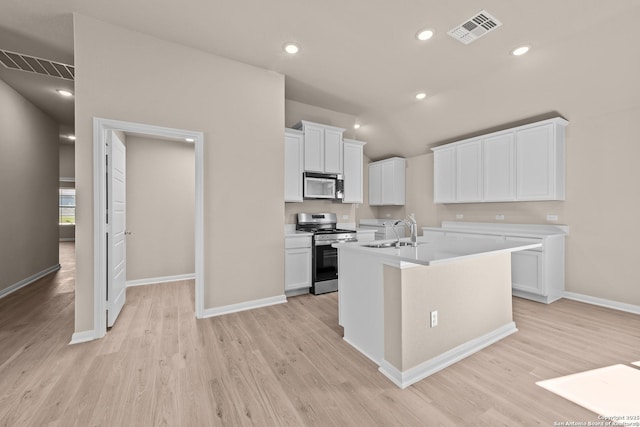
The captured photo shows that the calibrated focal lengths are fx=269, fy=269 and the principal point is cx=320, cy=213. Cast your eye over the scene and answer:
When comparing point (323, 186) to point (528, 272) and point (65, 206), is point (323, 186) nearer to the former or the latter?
point (528, 272)

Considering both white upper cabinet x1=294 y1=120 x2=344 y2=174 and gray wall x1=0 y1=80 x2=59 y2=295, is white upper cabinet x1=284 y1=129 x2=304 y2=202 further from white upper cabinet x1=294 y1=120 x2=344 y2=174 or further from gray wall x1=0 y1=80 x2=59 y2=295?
gray wall x1=0 y1=80 x2=59 y2=295

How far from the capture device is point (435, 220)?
225 inches

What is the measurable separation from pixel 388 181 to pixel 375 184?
1.32 feet

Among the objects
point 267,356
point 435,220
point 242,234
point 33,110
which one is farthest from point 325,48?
point 33,110


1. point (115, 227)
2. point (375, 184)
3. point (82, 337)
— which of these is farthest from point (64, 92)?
point (375, 184)

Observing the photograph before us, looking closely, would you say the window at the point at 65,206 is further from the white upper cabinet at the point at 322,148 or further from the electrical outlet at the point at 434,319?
the electrical outlet at the point at 434,319

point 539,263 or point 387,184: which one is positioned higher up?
point 387,184

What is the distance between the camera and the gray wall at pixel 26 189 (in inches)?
151

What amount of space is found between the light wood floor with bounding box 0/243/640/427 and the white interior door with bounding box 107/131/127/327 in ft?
0.87

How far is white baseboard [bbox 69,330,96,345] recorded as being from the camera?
2.51 metres

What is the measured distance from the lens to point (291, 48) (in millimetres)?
3066

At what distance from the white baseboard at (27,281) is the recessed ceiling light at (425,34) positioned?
622 centimetres

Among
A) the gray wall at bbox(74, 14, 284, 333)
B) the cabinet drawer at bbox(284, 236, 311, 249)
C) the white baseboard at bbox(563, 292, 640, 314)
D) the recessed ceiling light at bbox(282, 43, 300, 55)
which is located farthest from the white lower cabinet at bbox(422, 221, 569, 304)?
the recessed ceiling light at bbox(282, 43, 300, 55)

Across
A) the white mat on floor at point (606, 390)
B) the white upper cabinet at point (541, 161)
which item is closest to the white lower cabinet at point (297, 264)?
the white mat on floor at point (606, 390)
